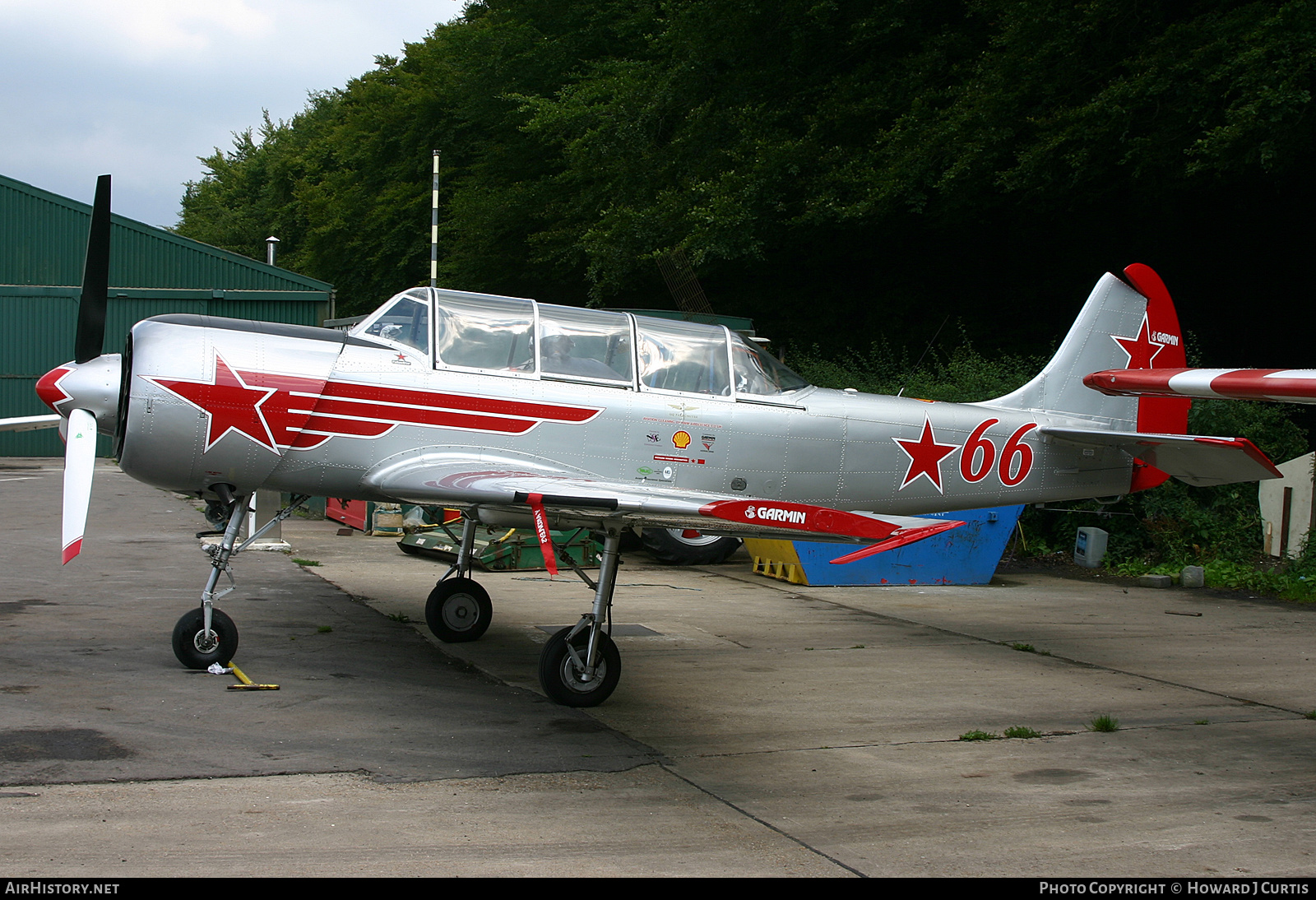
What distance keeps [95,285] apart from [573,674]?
425cm

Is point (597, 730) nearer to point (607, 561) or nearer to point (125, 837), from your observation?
point (607, 561)

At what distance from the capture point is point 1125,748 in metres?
6.32

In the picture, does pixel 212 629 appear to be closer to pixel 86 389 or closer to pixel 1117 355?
pixel 86 389

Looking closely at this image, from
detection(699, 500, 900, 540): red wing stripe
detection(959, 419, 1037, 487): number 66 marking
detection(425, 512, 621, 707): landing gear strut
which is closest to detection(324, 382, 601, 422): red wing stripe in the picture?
detection(425, 512, 621, 707): landing gear strut

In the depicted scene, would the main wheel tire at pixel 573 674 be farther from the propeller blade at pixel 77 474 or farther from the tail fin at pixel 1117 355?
the tail fin at pixel 1117 355

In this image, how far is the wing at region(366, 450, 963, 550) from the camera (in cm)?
643

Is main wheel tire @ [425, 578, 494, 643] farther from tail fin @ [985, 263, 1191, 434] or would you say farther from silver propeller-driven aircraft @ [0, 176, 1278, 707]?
tail fin @ [985, 263, 1191, 434]

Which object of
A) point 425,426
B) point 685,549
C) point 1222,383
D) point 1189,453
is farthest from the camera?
point 685,549

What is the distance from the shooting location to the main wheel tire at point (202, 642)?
7.20 metres

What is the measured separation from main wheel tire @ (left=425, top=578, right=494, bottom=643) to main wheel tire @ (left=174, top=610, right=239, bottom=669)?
1.91 meters

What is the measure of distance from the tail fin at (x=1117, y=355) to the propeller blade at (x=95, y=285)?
733cm

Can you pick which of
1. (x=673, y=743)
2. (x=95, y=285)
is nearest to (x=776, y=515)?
(x=673, y=743)

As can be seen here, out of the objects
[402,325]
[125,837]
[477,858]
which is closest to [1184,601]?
[402,325]

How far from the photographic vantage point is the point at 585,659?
700 cm
